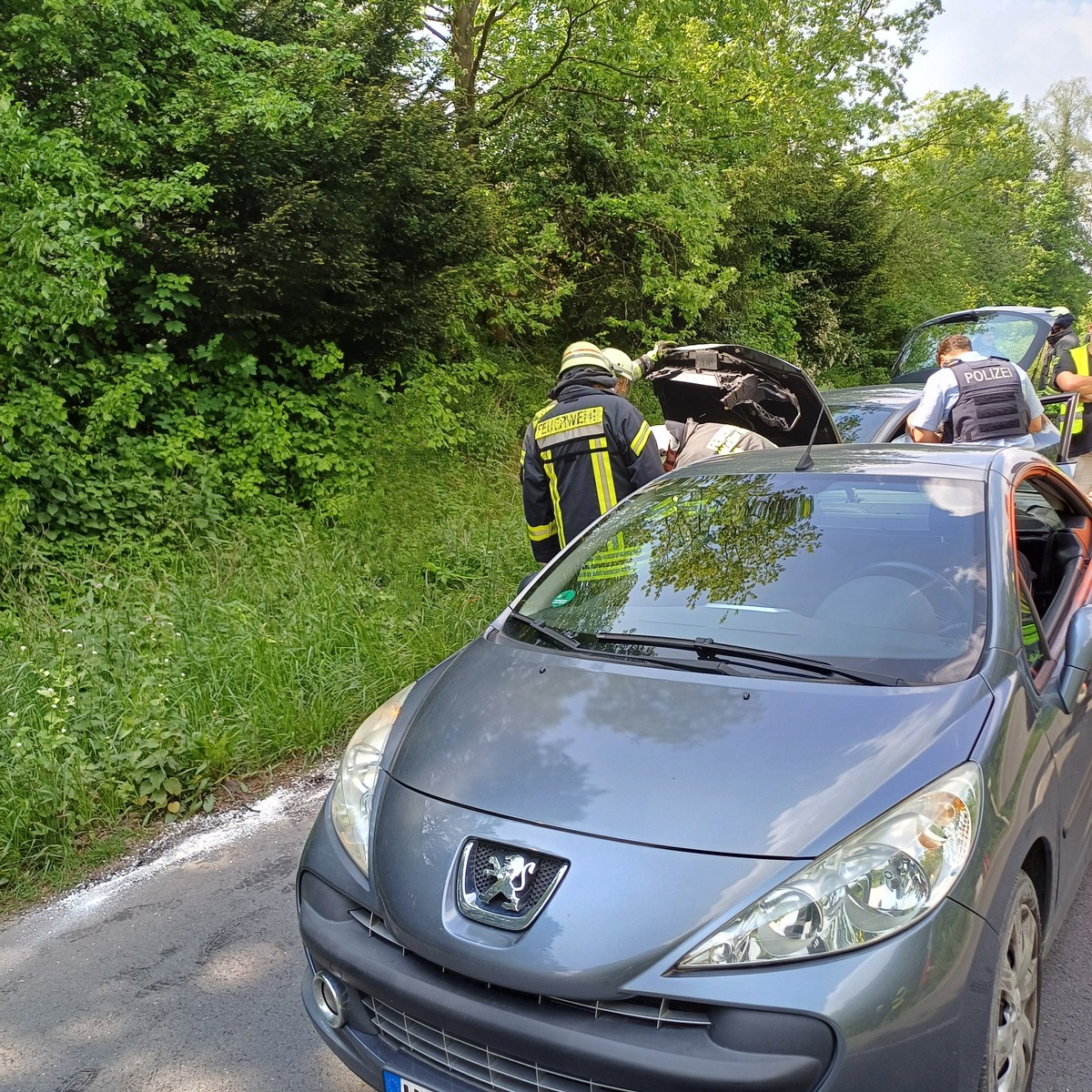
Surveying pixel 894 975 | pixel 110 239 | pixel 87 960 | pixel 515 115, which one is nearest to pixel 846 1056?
pixel 894 975

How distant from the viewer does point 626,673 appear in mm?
2467

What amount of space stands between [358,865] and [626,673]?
0.81 metres

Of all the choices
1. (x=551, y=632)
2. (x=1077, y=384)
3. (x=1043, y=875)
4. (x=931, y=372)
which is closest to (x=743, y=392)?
(x=551, y=632)

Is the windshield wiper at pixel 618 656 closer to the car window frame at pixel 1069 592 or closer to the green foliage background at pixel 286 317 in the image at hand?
the car window frame at pixel 1069 592

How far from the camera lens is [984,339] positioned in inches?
387

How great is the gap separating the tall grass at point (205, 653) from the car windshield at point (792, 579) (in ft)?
6.73

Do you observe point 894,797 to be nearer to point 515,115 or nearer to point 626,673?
point 626,673

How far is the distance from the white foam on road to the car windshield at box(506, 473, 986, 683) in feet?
5.74

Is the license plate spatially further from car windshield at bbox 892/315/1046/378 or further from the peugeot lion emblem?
car windshield at bbox 892/315/1046/378

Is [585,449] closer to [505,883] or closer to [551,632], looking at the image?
[551,632]

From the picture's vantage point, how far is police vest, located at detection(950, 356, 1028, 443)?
605 cm

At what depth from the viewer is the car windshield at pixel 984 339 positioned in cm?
946

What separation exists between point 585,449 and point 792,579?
6.93 feet

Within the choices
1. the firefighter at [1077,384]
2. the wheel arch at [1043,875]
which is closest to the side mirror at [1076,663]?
the wheel arch at [1043,875]
